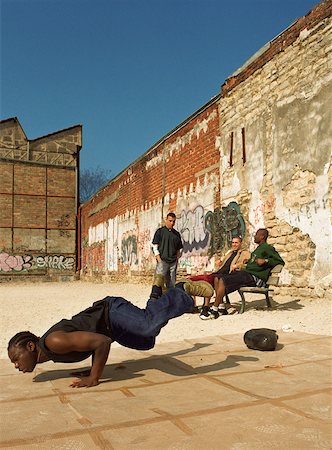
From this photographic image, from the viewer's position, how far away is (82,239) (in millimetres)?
25047

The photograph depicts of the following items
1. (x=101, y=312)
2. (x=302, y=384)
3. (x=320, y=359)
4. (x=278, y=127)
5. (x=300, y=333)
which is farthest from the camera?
(x=278, y=127)

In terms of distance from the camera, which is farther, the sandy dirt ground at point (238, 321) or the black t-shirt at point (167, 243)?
the black t-shirt at point (167, 243)

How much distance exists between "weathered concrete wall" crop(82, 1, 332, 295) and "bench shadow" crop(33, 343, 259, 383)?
3.92m

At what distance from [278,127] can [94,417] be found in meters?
7.15

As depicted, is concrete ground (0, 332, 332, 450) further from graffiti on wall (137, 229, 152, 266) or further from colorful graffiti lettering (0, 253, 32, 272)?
colorful graffiti lettering (0, 253, 32, 272)

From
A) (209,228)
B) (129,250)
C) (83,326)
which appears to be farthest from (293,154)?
(129,250)

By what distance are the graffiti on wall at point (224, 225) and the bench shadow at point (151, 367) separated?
5.73 metres

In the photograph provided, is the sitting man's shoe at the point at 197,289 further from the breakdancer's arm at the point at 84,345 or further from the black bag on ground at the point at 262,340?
the breakdancer's arm at the point at 84,345

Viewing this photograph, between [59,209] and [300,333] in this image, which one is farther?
[59,209]

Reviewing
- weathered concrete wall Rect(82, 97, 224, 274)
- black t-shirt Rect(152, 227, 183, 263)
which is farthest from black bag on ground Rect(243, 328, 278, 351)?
weathered concrete wall Rect(82, 97, 224, 274)

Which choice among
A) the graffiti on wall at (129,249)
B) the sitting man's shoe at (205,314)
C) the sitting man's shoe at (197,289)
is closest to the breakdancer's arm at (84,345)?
the sitting man's shoe at (197,289)

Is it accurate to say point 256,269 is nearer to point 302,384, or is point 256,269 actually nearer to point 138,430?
point 302,384

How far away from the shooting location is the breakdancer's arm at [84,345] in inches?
111

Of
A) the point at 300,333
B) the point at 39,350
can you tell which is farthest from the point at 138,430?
the point at 300,333
